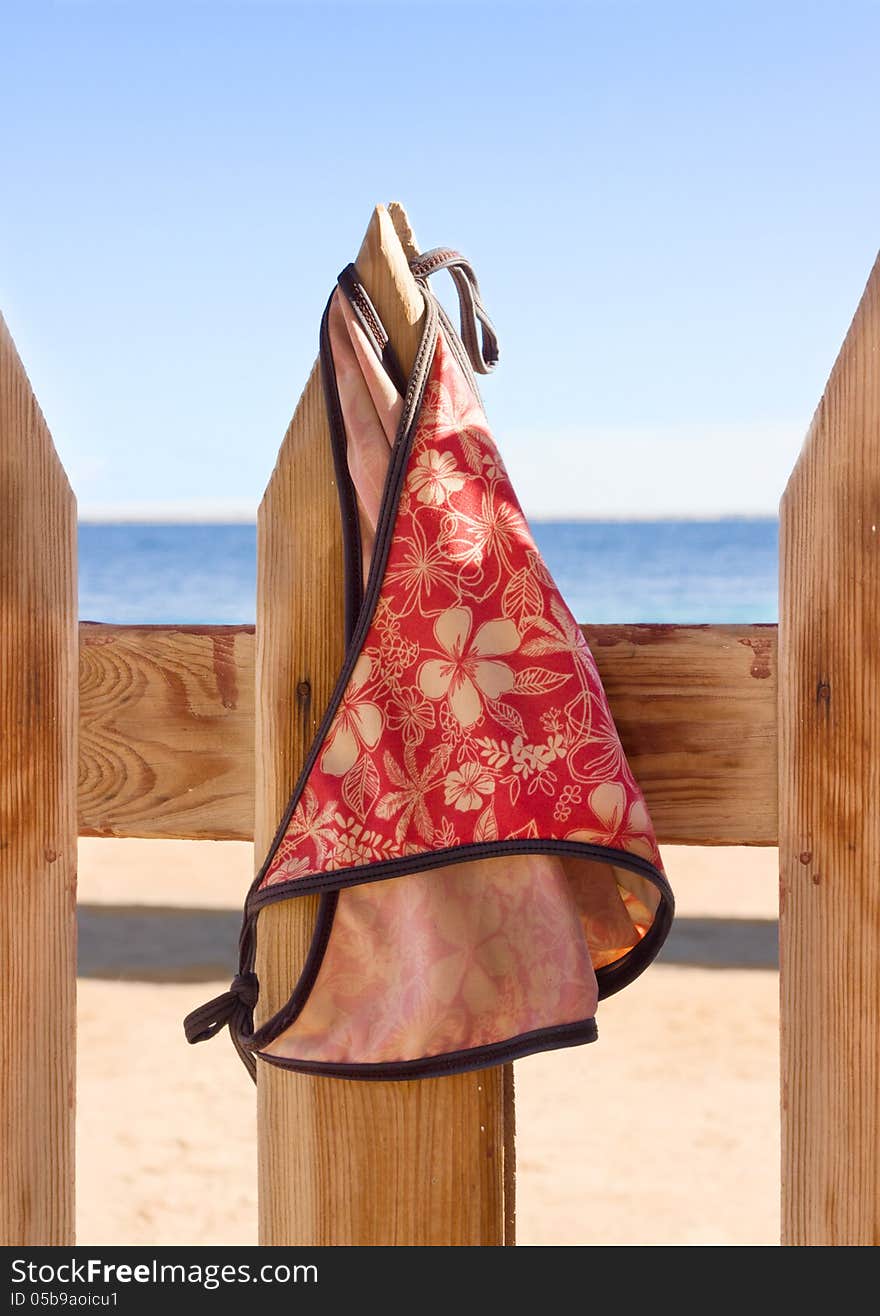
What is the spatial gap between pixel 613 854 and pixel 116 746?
534mm

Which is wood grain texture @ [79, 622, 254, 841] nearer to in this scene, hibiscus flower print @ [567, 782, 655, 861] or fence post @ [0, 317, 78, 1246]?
fence post @ [0, 317, 78, 1246]

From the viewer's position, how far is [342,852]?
0.89 metres

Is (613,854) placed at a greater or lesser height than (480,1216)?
greater

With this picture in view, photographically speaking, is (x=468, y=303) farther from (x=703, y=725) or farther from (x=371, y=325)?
(x=703, y=725)

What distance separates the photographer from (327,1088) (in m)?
0.99

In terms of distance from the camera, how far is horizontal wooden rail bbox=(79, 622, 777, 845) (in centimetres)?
98

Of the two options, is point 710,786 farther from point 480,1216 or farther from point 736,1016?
point 736,1016

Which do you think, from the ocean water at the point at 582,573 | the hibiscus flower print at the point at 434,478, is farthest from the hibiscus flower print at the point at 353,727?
the ocean water at the point at 582,573

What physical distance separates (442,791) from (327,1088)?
1.11ft

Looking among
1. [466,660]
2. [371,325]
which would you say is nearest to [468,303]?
[371,325]

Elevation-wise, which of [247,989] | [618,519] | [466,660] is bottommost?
[247,989]

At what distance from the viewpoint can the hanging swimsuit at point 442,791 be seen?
882mm

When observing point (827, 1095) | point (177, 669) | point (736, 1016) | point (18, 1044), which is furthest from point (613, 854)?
point (736, 1016)

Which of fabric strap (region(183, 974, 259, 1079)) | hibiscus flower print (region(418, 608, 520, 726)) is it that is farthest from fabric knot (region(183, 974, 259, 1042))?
hibiscus flower print (region(418, 608, 520, 726))
